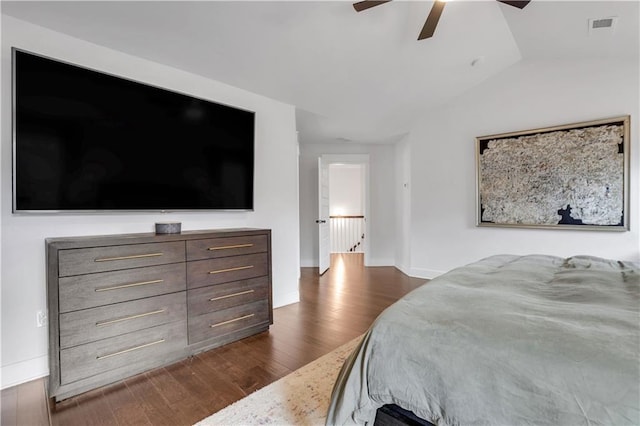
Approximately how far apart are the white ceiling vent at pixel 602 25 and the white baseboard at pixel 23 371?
16.4 ft

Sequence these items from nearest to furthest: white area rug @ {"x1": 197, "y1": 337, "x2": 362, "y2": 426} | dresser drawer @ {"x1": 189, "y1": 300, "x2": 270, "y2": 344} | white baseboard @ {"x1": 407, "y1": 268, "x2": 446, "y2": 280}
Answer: white area rug @ {"x1": 197, "y1": 337, "x2": 362, "y2": 426}
dresser drawer @ {"x1": 189, "y1": 300, "x2": 270, "y2": 344}
white baseboard @ {"x1": 407, "y1": 268, "x2": 446, "y2": 280}

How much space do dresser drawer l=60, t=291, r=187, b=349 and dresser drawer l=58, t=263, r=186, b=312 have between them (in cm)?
4

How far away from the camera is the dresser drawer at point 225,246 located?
227 cm

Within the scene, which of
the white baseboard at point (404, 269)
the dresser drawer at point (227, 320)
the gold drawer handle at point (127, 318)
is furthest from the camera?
the white baseboard at point (404, 269)

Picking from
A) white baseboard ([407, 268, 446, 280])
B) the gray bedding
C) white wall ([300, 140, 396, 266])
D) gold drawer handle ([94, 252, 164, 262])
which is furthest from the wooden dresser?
white wall ([300, 140, 396, 266])

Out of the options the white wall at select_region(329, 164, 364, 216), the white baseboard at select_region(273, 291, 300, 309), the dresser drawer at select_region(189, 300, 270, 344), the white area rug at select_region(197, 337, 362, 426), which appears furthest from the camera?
the white wall at select_region(329, 164, 364, 216)

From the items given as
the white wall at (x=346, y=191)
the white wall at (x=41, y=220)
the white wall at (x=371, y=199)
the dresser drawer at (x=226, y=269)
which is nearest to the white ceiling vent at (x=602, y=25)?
the white wall at (x=41, y=220)

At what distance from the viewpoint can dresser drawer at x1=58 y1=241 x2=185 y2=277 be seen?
5.79 feet

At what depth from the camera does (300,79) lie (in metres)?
3.18

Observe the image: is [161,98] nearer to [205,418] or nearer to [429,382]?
[205,418]

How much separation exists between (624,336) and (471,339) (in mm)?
405

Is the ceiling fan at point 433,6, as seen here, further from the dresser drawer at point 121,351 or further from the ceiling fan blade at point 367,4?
the dresser drawer at point 121,351

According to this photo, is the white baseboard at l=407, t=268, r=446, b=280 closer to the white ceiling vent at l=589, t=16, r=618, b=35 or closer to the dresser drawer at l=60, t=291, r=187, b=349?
the white ceiling vent at l=589, t=16, r=618, b=35

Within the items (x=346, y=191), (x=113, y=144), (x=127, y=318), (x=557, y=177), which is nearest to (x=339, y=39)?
(x=113, y=144)
